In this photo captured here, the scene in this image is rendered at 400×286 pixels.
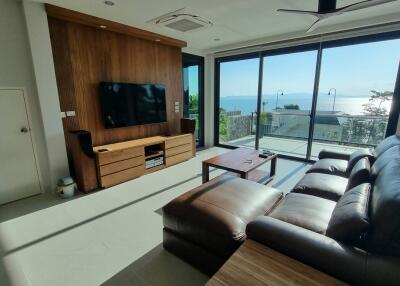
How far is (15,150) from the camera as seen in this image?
2.87 meters

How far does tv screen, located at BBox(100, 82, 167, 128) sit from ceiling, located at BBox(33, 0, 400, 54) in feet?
3.29

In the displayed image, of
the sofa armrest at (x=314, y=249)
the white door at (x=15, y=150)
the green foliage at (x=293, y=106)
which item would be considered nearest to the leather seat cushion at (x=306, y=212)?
the sofa armrest at (x=314, y=249)

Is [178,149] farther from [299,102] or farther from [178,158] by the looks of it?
[299,102]

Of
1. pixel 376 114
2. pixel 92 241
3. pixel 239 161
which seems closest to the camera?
pixel 92 241

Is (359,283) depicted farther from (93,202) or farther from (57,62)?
(57,62)

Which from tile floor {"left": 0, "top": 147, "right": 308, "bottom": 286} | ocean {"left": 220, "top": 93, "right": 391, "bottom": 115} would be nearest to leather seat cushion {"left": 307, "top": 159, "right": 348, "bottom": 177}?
tile floor {"left": 0, "top": 147, "right": 308, "bottom": 286}

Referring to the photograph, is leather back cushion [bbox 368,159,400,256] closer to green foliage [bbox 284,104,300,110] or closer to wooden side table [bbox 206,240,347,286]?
wooden side table [bbox 206,240,347,286]

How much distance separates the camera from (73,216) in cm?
254

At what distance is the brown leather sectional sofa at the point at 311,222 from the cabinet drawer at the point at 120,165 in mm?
1777

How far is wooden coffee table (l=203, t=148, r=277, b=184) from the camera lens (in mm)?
2912

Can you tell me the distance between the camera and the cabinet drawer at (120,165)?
10.6 feet

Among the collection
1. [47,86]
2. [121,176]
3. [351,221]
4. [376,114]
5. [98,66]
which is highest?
[98,66]

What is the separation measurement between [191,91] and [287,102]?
228cm

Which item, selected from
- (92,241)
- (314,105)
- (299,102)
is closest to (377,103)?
(314,105)
